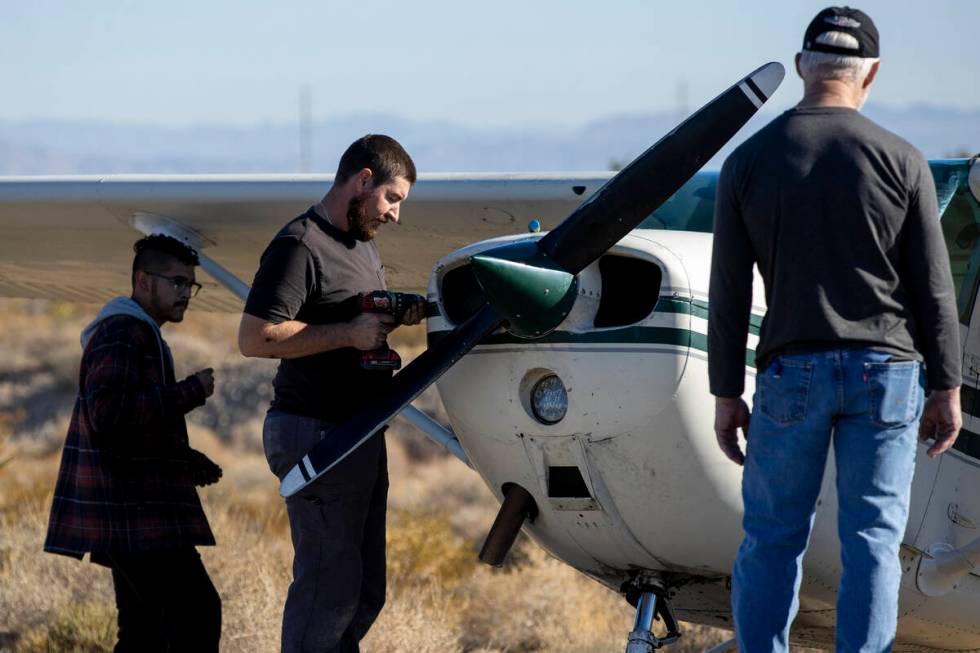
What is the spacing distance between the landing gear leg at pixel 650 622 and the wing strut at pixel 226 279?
753mm

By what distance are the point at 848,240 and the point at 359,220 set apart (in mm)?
1857

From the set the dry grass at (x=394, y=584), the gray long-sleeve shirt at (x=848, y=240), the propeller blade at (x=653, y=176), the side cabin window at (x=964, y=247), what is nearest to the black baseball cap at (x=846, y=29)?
the gray long-sleeve shirt at (x=848, y=240)

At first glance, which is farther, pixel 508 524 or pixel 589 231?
pixel 508 524

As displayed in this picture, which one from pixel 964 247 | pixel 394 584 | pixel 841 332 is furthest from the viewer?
pixel 394 584

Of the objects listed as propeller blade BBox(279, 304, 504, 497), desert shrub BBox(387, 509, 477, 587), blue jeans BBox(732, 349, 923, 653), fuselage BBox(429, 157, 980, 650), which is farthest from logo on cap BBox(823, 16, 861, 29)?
desert shrub BBox(387, 509, 477, 587)

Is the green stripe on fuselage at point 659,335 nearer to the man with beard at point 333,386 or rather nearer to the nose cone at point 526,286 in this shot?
the nose cone at point 526,286

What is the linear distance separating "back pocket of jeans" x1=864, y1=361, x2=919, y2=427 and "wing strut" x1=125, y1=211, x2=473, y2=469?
1.93 m

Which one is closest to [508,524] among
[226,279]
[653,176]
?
[653,176]

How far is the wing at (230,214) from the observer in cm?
647

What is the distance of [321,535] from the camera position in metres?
4.77

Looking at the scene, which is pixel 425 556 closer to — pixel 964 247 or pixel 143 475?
pixel 143 475

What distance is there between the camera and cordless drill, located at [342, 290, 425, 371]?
4.74 meters

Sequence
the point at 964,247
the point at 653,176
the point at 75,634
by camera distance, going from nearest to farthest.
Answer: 1. the point at 653,176
2. the point at 964,247
3. the point at 75,634

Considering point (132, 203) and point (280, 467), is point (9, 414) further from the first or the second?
point (280, 467)
